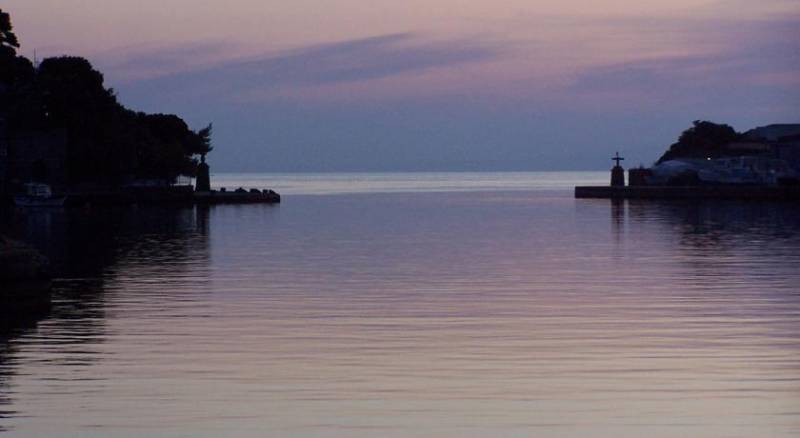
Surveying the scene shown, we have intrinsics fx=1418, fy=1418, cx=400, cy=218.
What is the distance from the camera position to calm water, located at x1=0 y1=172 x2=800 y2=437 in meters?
15.6

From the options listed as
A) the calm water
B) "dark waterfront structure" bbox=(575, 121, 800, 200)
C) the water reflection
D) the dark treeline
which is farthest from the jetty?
the calm water

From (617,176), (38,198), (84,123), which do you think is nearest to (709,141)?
(617,176)

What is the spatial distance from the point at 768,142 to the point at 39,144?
307 feet

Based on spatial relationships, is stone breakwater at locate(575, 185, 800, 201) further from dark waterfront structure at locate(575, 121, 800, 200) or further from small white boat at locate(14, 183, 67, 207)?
small white boat at locate(14, 183, 67, 207)

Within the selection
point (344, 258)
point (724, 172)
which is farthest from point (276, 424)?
point (724, 172)

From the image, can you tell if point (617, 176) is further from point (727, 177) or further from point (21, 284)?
point (21, 284)

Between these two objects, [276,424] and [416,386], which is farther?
[416,386]

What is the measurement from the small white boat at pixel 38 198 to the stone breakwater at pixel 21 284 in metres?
83.5

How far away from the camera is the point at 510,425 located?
1523 centimetres

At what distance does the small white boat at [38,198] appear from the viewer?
356 ft

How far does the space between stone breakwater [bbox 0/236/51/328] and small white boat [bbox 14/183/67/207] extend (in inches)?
3286

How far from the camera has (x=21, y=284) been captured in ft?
86.1

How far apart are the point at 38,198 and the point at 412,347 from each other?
3645 inches

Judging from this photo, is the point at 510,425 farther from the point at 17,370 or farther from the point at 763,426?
the point at 17,370
